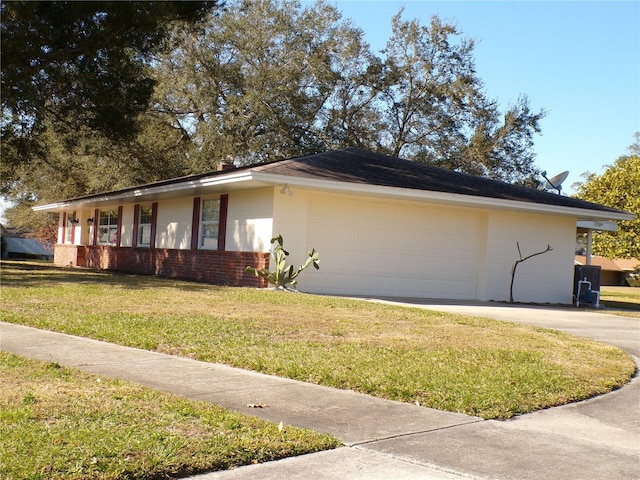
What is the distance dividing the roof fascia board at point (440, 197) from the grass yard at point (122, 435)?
11.7 meters

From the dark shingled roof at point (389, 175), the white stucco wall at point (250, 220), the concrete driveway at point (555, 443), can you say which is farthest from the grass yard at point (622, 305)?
the concrete driveway at point (555, 443)

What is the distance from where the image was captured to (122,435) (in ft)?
14.4

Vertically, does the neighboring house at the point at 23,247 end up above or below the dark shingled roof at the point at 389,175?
below

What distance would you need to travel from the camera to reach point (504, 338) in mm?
10078

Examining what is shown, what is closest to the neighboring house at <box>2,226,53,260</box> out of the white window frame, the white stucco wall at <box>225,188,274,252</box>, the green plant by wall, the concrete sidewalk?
the white window frame

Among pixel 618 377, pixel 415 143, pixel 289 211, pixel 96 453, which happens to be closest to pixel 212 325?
pixel 618 377

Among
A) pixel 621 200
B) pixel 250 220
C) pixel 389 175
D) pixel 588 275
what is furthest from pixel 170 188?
pixel 621 200

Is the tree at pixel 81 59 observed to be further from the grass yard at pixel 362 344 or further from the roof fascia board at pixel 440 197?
the grass yard at pixel 362 344

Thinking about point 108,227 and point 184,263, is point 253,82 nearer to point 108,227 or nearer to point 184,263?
point 108,227

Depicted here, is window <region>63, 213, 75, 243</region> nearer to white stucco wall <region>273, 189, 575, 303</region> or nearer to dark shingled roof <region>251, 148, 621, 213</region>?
dark shingled roof <region>251, 148, 621, 213</region>

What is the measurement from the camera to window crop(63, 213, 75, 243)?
34475mm

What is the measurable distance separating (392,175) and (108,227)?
14375mm

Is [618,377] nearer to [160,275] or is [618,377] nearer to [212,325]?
[212,325]

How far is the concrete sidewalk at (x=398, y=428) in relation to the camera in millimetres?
4266
